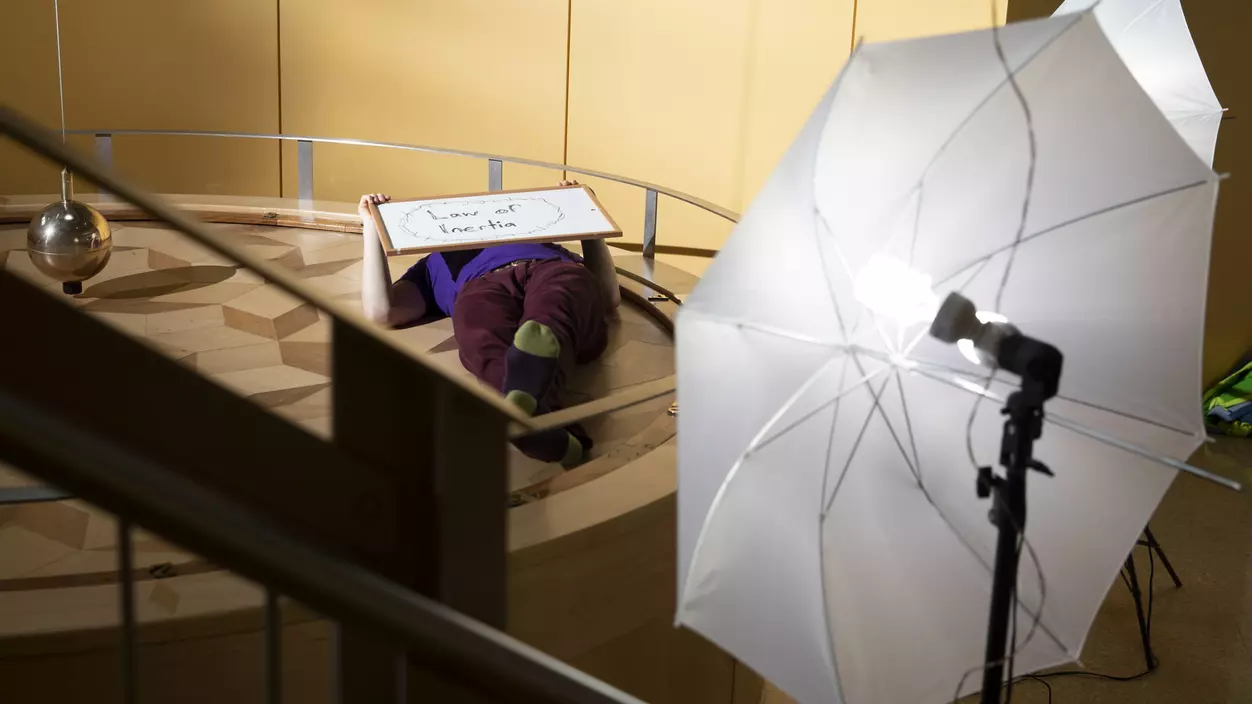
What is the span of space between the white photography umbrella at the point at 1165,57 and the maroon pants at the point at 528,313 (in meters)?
1.59

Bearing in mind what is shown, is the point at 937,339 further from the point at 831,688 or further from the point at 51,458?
the point at 51,458

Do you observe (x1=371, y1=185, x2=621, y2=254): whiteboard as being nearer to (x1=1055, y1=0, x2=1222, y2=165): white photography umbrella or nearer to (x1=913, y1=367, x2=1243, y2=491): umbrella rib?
(x1=1055, y1=0, x2=1222, y2=165): white photography umbrella

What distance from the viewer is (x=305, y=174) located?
505cm

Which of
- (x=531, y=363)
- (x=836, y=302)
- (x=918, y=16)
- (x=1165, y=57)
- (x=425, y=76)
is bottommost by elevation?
(x=531, y=363)

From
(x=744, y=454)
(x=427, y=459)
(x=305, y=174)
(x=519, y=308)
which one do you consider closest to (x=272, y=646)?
(x=427, y=459)

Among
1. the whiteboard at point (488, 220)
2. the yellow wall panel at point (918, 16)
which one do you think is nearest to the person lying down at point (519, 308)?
the whiteboard at point (488, 220)

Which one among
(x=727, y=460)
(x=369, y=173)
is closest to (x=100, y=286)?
(x=369, y=173)

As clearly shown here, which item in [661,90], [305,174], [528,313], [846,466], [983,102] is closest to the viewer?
[983,102]

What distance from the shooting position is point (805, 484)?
126cm

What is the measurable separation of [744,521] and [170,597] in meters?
1.15

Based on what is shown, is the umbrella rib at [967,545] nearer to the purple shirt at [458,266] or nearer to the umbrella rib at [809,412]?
the umbrella rib at [809,412]

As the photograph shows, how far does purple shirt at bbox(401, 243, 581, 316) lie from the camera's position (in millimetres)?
3789

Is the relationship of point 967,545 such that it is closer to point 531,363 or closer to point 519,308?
point 531,363

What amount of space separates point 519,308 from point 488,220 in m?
0.30
